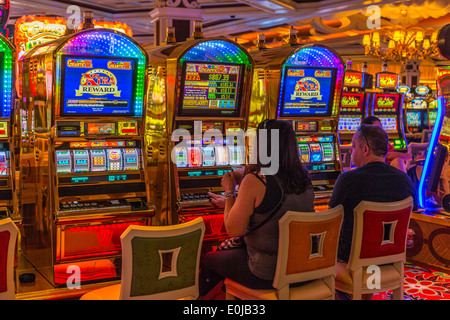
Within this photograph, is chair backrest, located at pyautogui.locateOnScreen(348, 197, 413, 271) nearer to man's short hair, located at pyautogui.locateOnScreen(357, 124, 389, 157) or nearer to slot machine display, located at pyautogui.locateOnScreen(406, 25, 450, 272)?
man's short hair, located at pyautogui.locateOnScreen(357, 124, 389, 157)

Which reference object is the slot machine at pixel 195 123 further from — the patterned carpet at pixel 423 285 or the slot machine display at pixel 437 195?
the slot machine display at pixel 437 195

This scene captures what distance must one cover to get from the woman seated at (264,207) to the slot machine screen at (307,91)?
2039mm

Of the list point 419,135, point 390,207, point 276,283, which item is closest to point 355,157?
point 390,207

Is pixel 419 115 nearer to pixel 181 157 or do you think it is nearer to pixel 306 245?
pixel 181 157

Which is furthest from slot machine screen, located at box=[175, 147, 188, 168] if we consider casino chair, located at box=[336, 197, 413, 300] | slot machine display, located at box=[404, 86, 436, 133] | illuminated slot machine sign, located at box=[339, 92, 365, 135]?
slot machine display, located at box=[404, 86, 436, 133]

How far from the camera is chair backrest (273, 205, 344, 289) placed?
276 cm

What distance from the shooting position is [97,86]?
163 inches

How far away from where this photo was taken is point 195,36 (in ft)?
16.0

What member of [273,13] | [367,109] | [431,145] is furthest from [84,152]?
[273,13]

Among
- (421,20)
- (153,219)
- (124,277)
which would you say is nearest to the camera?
(124,277)

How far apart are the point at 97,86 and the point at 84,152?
1.68 feet

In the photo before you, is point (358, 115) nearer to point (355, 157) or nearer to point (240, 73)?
point (240, 73)
